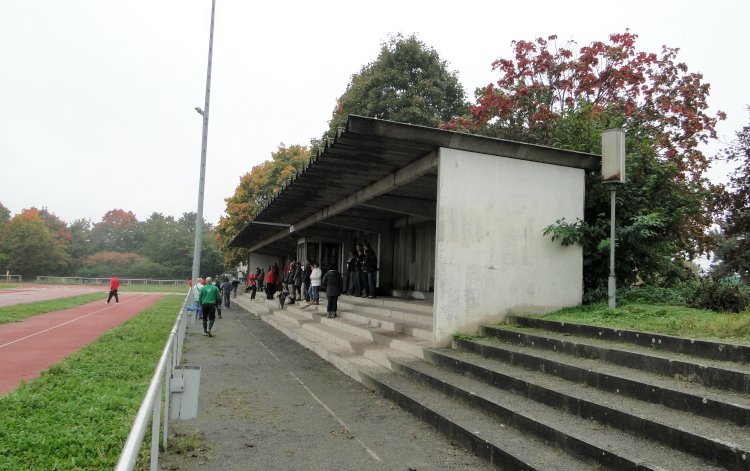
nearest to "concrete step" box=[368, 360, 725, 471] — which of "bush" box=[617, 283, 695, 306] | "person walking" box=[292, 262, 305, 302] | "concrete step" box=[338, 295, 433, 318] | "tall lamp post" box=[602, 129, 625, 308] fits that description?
"tall lamp post" box=[602, 129, 625, 308]

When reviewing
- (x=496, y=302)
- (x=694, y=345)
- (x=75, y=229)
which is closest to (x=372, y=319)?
(x=496, y=302)

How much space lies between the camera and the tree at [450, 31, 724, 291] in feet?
32.4

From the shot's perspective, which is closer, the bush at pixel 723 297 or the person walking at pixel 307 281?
the bush at pixel 723 297

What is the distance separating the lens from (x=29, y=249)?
2980 inches

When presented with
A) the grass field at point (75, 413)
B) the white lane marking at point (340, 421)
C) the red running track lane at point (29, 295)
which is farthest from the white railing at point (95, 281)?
the white lane marking at point (340, 421)

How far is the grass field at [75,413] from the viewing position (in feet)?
16.4

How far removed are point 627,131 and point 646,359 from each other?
7.23 meters

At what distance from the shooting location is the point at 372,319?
11977 mm

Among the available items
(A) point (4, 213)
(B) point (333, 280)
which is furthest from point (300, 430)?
(A) point (4, 213)

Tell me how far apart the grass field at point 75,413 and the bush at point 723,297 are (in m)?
7.65

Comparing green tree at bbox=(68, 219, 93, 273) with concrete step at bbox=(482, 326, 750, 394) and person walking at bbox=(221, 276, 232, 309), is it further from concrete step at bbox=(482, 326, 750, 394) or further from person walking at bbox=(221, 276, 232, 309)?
concrete step at bbox=(482, 326, 750, 394)

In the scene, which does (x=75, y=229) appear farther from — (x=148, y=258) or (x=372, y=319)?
(x=372, y=319)

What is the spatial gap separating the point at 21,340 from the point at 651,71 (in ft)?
A: 61.6

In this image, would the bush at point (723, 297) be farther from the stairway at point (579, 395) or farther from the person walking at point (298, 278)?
the person walking at point (298, 278)
